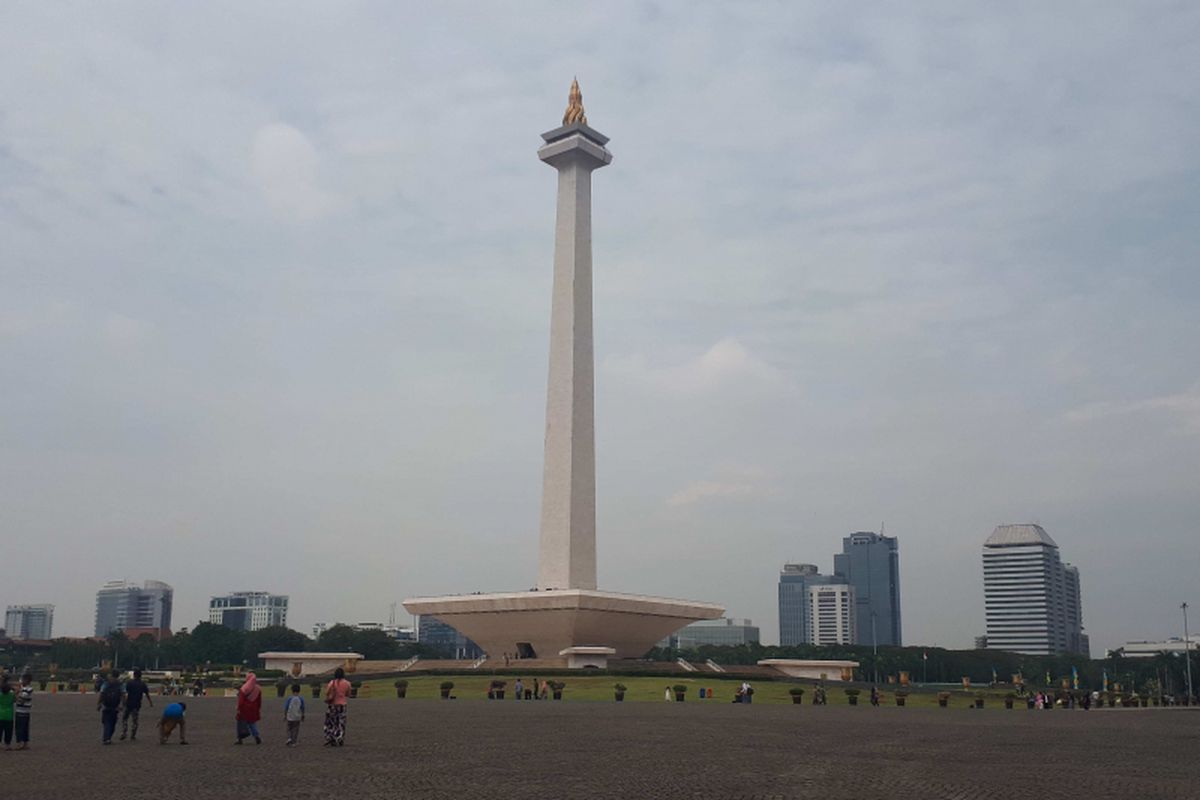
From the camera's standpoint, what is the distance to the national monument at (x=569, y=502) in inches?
2375

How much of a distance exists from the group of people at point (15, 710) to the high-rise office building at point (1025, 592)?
594 feet

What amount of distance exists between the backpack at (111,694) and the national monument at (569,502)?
3971 centimetres

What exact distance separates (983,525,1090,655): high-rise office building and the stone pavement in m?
166

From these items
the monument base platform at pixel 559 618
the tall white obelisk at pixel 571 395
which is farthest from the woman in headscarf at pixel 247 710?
the tall white obelisk at pixel 571 395

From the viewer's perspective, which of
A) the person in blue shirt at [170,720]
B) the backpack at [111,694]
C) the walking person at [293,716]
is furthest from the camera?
the person in blue shirt at [170,720]

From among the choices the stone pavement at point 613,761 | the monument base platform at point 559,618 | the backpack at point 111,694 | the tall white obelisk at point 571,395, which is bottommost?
the stone pavement at point 613,761

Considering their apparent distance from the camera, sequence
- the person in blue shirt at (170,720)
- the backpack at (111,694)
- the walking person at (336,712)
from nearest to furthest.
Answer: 1. the walking person at (336,712)
2. the backpack at (111,694)
3. the person in blue shirt at (170,720)

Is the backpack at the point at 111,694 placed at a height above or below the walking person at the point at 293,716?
above

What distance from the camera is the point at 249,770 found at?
46.9ft

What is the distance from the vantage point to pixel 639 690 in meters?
42.7

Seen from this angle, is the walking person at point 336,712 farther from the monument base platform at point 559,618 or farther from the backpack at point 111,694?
the monument base platform at point 559,618

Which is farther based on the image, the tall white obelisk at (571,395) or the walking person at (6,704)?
the tall white obelisk at (571,395)

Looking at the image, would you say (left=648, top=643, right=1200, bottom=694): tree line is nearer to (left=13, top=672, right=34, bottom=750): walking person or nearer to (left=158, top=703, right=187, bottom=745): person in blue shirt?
(left=158, top=703, right=187, bottom=745): person in blue shirt

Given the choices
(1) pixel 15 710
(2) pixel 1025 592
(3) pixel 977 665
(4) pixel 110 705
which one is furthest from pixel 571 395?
(2) pixel 1025 592
